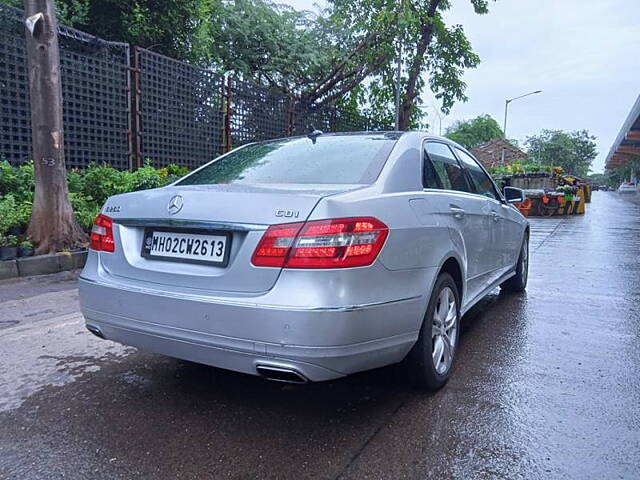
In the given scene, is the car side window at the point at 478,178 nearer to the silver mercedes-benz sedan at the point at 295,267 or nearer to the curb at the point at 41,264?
the silver mercedes-benz sedan at the point at 295,267

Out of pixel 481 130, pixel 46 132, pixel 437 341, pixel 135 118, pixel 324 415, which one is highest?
pixel 481 130

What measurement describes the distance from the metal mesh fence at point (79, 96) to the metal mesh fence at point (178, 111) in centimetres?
45

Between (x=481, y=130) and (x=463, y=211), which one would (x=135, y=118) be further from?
(x=481, y=130)

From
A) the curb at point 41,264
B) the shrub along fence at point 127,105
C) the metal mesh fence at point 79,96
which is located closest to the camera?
the curb at point 41,264

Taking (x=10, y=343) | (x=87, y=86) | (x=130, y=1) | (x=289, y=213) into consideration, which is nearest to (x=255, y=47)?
(x=130, y=1)

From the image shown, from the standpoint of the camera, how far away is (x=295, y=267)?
220 cm

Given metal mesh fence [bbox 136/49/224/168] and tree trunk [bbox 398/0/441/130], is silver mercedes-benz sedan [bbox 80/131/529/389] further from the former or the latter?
tree trunk [bbox 398/0/441/130]

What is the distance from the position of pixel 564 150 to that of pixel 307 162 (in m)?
85.6

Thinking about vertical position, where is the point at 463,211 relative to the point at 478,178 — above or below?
below

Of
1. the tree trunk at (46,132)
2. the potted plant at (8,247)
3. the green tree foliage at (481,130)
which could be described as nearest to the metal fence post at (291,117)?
the tree trunk at (46,132)

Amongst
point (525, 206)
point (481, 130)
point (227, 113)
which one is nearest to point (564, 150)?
point (481, 130)

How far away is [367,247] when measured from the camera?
7.57 feet

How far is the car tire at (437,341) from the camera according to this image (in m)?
2.74

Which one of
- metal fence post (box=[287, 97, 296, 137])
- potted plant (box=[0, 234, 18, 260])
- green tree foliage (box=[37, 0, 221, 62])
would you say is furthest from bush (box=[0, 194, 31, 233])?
metal fence post (box=[287, 97, 296, 137])
